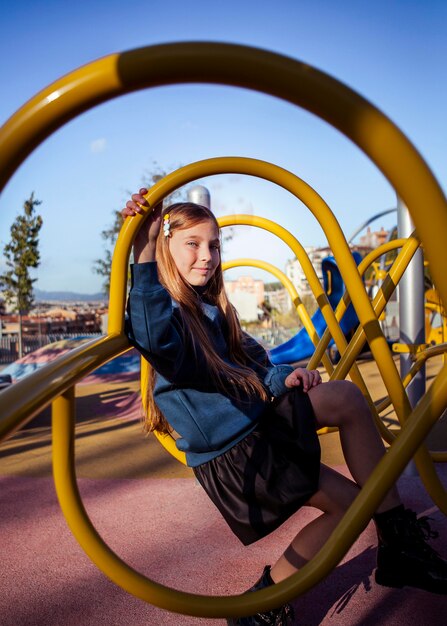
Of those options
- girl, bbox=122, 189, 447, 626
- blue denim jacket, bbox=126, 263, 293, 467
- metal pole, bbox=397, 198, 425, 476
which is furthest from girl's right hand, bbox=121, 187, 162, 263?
metal pole, bbox=397, 198, 425, 476

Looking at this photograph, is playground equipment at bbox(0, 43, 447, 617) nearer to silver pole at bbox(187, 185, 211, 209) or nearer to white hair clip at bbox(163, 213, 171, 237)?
white hair clip at bbox(163, 213, 171, 237)

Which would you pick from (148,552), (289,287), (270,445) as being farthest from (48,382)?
(289,287)

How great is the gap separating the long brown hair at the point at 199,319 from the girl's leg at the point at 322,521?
0.87 ft

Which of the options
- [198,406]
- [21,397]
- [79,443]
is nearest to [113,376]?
[79,443]

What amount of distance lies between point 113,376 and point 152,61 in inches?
288

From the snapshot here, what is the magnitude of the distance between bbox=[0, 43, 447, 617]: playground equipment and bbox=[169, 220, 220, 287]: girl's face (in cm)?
16

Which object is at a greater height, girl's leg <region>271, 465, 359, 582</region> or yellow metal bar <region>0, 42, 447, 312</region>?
yellow metal bar <region>0, 42, 447, 312</region>

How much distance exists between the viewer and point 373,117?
72 cm

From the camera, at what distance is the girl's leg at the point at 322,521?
1.36 m

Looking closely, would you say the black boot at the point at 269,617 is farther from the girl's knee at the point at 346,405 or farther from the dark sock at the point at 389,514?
the girl's knee at the point at 346,405

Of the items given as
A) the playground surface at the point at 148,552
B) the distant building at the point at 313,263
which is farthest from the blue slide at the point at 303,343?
the distant building at the point at 313,263

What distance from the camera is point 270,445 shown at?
135 cm

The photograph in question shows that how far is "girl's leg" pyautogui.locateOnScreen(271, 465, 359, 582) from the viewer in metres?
1.36

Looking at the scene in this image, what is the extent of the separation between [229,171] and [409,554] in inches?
40.7
